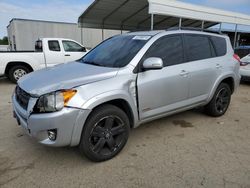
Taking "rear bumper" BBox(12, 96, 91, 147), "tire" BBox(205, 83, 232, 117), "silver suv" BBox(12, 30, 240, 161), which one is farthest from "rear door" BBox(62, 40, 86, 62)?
"rear bumper" BBox(12, 96, 91, 147)

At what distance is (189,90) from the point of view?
3.63 metres

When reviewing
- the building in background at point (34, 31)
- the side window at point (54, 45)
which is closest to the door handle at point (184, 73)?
the side window at point (54, 45)

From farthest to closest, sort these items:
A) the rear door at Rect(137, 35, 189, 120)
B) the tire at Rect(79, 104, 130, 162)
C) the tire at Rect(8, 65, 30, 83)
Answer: the tire at Rect(8, 65, 30, 83), the rear door at Rect(137, 35, 189, 120), the tire at Rect(79, 104, 130, 162)

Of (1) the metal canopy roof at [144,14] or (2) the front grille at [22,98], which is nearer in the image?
(2) the front grille at [22,98]

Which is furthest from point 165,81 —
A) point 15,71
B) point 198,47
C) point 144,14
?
point 144,14

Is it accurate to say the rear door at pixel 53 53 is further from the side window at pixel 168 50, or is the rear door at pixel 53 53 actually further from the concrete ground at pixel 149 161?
the side window at pixel 168 50

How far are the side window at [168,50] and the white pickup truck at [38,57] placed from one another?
238 inches

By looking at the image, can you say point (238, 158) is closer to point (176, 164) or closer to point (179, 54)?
point (176, 164)

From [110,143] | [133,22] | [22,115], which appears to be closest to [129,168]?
[110,143]

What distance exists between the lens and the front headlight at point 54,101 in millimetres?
2359

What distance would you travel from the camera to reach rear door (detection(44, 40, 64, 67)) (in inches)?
325

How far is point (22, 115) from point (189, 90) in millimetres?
2600

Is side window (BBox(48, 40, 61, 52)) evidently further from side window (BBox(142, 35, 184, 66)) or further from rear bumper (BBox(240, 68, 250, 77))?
rear bumper (BBox(240, 68, 250, 77))

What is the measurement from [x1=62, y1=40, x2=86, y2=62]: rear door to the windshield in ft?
16.5
